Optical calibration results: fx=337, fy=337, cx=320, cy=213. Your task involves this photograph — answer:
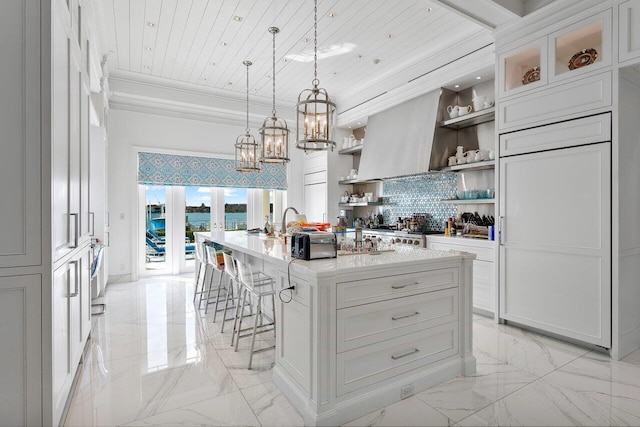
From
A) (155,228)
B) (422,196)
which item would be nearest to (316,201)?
(422,196)

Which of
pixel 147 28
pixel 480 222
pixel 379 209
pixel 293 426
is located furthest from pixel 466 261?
pixel 147 28

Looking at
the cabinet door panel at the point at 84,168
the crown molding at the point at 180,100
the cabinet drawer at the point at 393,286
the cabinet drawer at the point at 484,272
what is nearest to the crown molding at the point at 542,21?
the cabinet drawer at the point at 484,272

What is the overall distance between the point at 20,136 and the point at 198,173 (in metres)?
4.81

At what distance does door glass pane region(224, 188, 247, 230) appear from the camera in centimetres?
689

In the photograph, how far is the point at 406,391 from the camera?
7.27 ft

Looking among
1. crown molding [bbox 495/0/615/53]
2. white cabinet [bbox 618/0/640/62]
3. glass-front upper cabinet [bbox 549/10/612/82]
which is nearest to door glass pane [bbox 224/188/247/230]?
crown molding [bbox 495/0/615/53]

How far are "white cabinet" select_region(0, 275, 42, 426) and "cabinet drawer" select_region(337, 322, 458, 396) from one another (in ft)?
5.20

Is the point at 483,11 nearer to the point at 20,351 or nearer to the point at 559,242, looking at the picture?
the point at 559,242

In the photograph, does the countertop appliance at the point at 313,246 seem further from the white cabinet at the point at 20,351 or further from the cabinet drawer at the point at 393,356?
the white cabinet at the point at 20,351

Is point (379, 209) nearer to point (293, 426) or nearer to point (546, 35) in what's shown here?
point (546, 35)

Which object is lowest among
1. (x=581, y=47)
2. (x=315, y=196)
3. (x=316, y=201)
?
(x=316, y=201)

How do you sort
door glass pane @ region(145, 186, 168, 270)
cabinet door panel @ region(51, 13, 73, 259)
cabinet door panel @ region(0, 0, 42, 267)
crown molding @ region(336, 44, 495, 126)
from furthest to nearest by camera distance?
1. door glass pane @ region(145, 186, 168, 270)
2. crown molding @ region(336, 44, 495, 126)
3. cabinet door panel @ region(51, 13, 73, 259)
4. cabinet door panel @ region(0, 0, 42, 267)

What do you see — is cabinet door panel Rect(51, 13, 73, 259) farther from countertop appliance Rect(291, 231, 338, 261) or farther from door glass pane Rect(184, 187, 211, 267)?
door glass pane Rect(184, 187, 211, 267)

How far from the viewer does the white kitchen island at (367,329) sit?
1.93 metres
